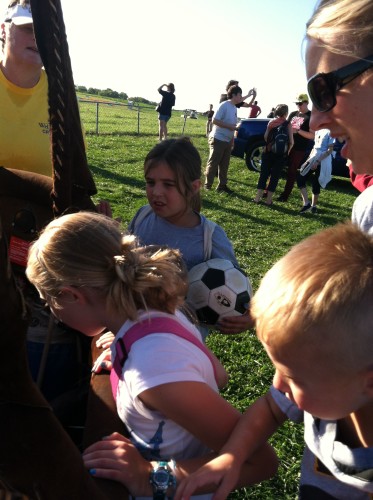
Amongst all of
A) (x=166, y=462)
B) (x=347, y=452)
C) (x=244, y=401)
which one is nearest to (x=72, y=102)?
(x=166, y=462)

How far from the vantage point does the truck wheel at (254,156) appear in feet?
43.0

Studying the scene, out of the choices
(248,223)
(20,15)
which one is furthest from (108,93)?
(20,15)

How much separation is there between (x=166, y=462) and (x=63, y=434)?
558mm

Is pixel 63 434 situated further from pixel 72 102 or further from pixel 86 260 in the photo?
pixel 72 102

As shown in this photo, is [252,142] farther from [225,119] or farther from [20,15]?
[20,15]

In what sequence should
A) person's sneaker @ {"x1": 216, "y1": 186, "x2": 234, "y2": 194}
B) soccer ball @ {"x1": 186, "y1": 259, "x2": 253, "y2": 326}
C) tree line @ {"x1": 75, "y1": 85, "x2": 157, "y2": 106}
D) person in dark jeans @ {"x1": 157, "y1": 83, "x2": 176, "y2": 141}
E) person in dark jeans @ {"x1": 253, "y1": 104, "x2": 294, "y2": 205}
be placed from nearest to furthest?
soccer ball @ {"x1": 186, "y1": 259, "x2": 253, "y2": 326} → person in dark jeans @ {"x1": 253, "y1": 104, "x2": 294, "y2": 205} → person's sneaker @ {"x1": 216, "y1": 186, "x2": 234, "y2": 194} → person in dark jeans @ {"x1": 157, "y1": 83, "x2": 176, "y2": 141} → tree line @ {"x1": 75, "y1": 85, "x2": 157, "y2": 106}

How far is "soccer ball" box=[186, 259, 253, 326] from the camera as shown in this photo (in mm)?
2582

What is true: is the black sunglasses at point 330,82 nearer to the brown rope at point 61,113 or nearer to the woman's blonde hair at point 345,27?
the woman's blonde hair at point 345,27

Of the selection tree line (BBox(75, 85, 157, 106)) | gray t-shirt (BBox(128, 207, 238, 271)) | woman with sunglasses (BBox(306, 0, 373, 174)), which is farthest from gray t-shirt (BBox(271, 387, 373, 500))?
tree line (BBox(75, 85, 157, 106))

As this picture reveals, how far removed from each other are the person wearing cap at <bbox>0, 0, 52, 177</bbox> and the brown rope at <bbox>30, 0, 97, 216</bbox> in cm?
50

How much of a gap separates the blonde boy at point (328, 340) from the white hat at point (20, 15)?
6.13 ft

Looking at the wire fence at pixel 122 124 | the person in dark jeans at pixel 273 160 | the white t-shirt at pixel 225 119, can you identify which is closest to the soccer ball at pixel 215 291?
the person in dark jeans at pixel 273 160

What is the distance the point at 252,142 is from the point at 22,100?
11165 mm

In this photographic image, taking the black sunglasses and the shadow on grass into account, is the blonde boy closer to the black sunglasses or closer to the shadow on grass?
the black sunglasses
